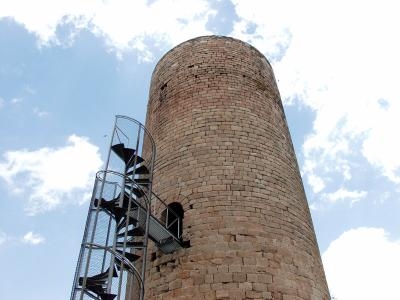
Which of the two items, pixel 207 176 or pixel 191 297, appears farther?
pixel 207 176

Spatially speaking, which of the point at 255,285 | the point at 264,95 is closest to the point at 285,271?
the point at 255,285

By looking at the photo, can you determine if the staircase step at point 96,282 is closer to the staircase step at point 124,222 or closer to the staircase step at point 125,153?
the staircase step at point 124,222

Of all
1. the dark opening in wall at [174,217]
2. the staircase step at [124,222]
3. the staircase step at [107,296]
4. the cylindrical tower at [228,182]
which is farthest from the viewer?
the dark opening in wall at [174,217]

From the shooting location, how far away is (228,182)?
8172 millimetres

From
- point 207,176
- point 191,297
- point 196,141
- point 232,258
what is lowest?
point 191,297

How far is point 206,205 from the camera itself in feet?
25.8

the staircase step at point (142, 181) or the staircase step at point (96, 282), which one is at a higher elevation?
the staircase step at point (142, 181)

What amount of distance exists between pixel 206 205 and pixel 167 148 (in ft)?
6.51

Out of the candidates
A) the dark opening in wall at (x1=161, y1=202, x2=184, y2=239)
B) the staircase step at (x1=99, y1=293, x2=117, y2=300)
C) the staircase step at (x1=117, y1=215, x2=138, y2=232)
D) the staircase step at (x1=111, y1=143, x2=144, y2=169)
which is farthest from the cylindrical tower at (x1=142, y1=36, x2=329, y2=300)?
the staircase step at (x1=99, y1=293, x2=117, y2=300)

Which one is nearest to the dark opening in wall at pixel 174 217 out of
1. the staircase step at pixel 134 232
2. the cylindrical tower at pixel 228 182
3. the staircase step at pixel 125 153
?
the cylindrical tower at pixel 228 182

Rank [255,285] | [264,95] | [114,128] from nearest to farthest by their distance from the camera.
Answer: [255,285] → [114,128] → [264,95]

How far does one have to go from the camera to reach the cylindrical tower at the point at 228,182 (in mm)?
7078

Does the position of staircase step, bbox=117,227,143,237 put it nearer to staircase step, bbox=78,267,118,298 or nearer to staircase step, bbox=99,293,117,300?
staircase step, bbox=78,267,118,298

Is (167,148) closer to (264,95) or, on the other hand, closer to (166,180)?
(166,180)
